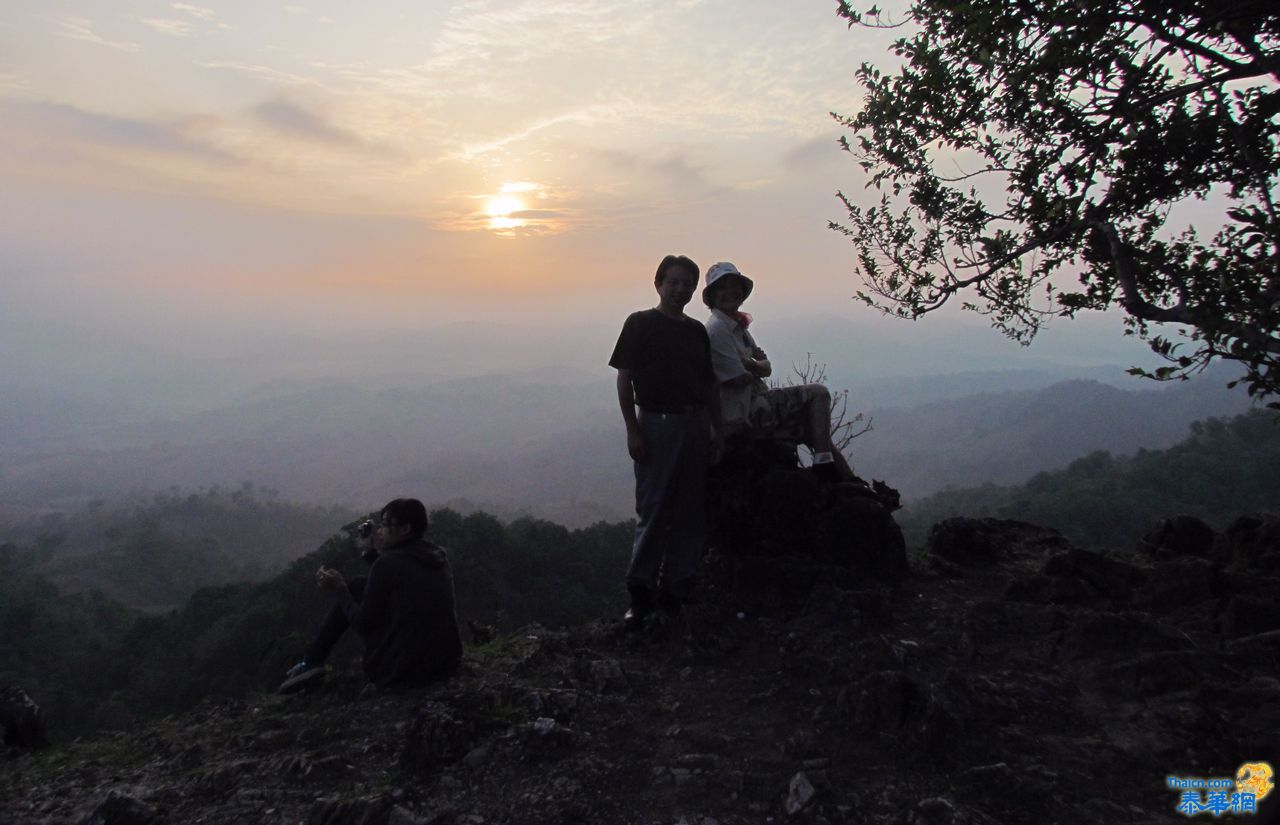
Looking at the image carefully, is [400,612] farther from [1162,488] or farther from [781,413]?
[1162,488]

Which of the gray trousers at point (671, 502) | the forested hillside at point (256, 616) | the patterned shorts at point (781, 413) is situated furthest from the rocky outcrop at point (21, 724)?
the forested hillside at point (256, 616)

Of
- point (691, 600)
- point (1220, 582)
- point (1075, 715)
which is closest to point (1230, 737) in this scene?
point (1075, 715)

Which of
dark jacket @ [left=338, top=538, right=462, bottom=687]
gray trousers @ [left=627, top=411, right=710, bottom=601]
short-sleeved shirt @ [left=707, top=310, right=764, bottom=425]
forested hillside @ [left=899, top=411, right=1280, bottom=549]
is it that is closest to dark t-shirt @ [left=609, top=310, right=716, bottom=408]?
gray trousers @ [left=627, top=411, right=710, bottom=601]

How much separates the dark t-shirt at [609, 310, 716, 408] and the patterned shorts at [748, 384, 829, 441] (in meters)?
1.23

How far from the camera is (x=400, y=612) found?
573 centimetres

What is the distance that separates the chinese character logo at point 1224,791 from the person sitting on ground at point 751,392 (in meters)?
3.66

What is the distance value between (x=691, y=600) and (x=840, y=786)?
108 inches

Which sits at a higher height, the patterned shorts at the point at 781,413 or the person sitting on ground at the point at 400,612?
the patterned shorts at the point at 781,413

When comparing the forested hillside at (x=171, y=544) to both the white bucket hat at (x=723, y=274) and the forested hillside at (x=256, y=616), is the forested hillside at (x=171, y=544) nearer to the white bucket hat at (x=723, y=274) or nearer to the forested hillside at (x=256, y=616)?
the forested hillside at (x=256, y=616)

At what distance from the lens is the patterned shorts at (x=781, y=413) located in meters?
6.84

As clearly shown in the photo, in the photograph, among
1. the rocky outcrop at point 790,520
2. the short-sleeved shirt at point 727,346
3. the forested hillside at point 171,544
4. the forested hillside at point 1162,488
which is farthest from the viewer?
the forested hillside at point 171,544

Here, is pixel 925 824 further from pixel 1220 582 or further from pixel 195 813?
pixel 1220 582

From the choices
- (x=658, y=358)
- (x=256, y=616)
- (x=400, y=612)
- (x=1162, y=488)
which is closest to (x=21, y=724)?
(x=400, y=612)

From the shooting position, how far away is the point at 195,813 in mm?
4203
